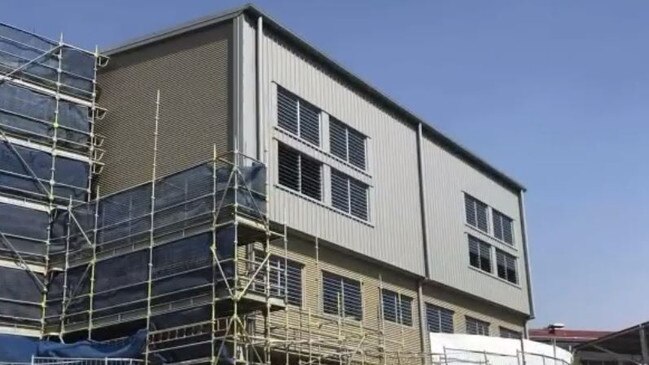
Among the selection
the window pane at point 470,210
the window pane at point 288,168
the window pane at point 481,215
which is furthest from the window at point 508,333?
the window pane at point 288,168

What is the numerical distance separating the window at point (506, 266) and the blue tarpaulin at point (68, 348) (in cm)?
2248

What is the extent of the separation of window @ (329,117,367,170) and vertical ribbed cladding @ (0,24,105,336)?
26.6 feet

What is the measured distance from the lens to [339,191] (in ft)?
105

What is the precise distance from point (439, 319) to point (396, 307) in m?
3.62

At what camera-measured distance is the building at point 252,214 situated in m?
25.2

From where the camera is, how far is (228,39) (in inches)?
1141

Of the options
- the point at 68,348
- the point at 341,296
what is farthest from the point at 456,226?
the point at 68,348

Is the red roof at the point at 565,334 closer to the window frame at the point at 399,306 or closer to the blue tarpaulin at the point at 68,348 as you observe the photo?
the window frame at the point at 399,306

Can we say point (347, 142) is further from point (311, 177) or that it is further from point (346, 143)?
point (311, 177)

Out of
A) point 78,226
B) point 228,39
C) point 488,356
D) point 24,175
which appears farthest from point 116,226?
point 488,356

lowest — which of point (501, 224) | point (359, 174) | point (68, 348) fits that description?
point (68, 348)

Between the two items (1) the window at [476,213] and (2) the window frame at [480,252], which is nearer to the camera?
(2) the window frame at [480,252]

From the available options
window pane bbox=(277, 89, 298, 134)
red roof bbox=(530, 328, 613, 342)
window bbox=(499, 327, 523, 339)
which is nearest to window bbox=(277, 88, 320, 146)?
window pane bbox=(277, 89, 298, 134)

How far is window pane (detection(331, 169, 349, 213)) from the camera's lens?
31652 millimetres
